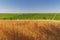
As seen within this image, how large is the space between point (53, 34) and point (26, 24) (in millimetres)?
247

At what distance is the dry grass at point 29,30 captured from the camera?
134 centimetres

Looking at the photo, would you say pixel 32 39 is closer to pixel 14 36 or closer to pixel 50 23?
pixel 14 36

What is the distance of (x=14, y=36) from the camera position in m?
1.34

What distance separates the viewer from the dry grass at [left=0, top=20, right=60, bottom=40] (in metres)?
1.34

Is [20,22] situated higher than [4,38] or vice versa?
[20,22]

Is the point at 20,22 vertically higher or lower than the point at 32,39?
higher

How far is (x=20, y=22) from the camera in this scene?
147cm

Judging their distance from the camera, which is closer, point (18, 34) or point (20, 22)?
point (18, 34)

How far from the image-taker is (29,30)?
1.39 metres

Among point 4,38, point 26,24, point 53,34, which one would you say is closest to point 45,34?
point 53,34

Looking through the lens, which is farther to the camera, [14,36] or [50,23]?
[50,23]

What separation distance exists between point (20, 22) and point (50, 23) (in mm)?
267

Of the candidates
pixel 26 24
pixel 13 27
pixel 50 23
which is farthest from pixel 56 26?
pixel 13 27

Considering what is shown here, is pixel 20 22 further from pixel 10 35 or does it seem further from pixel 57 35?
pixel 57 35
